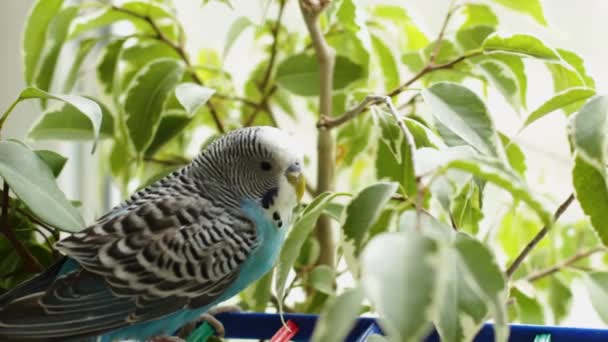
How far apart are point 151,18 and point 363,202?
52 centimetres

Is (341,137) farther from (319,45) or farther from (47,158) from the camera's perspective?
(47,158)

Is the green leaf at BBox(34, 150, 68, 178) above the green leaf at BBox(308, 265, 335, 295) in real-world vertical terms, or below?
above

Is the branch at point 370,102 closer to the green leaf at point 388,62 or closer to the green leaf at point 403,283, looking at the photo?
the green leaf at point 388,62

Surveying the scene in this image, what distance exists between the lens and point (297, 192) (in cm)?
68

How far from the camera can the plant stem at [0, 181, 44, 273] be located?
25.7 inches

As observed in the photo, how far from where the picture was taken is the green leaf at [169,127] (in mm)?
935

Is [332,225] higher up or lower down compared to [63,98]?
lower down

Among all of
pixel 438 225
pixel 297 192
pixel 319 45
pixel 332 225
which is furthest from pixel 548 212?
pixel 332 225

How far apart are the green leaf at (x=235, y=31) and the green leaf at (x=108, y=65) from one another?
136 millimetres

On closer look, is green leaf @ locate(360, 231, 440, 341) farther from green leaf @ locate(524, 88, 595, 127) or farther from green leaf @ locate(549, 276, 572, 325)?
green leaf @ locate(549, 276, 572, 325)

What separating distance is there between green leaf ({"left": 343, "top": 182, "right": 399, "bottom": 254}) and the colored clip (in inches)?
5.3

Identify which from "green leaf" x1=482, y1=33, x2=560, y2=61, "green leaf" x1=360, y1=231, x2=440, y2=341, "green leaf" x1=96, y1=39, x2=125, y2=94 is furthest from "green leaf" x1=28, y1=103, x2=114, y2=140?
"green leaf" x1=360, y1=231, x2=440, y2=341

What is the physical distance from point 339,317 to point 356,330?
268 mm

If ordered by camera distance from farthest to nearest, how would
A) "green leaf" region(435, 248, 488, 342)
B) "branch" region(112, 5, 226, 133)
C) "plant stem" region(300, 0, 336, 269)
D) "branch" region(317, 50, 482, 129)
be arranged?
"branch" region(112, 5, 226, 133), "plant stem" region(300, 0, 336, 269), "branch" region(317, 50, 482, 129), "green leaf" region(435, 248, 488, 342)
